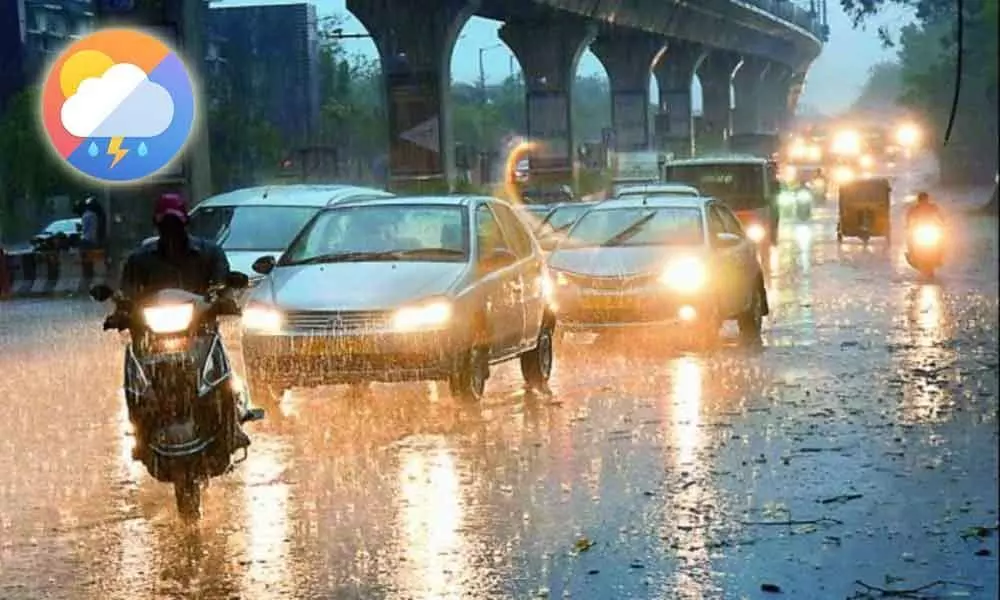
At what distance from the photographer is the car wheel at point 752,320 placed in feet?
56.5

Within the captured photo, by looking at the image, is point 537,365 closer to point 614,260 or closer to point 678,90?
point 614,260

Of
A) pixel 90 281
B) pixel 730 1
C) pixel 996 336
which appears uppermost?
pixel 730 1

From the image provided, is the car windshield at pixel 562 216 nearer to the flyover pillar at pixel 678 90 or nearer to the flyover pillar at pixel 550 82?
the flyover pillar at pixel 550 82

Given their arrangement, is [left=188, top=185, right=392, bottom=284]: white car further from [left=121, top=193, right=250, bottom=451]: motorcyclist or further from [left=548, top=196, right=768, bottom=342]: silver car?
[left=121, top=193, right=250, bottom=451]: motorcyclist

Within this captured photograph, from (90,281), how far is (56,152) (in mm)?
28040

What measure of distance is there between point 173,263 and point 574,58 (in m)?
51.5

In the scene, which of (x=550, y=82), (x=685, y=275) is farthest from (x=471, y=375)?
(x=550, y=82)

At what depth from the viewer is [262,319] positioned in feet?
37.8

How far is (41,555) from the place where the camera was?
24.0ft

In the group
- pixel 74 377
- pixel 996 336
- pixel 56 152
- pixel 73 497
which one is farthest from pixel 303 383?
pixel 56 152

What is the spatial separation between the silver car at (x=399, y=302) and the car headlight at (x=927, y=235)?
11.8m

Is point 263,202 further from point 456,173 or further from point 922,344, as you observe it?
point 456,173

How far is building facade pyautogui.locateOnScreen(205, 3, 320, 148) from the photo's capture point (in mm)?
79125

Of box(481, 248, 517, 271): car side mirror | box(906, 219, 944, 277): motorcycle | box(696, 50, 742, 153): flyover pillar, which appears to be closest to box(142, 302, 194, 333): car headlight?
box(481, 248, 517, 271): car side mirror
